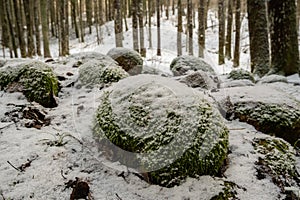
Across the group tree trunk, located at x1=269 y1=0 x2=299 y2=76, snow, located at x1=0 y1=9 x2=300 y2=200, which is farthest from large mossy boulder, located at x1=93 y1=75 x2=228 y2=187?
tree trunk, located at x1=269 y1=0 x2=299 y2=76

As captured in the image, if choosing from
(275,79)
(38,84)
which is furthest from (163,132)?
(275,79)

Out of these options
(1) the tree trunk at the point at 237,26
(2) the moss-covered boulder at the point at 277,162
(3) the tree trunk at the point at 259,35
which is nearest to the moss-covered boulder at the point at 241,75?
(3) the tree trunk at the point at 259,35

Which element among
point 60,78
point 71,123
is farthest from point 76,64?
point 71,123

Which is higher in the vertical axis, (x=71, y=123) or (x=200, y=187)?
(x=71, y=123)

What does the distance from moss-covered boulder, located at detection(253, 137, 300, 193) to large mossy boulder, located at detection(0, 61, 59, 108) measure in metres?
2.52

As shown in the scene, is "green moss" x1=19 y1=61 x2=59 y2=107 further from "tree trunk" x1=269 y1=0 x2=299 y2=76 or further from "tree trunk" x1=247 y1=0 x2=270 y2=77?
"tree trunk" x1=247 y1=0 x2=270 y2=77

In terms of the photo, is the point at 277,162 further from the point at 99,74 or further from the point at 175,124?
the point at 99,74

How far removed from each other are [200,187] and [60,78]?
322cm

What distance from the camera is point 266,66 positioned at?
6023 mm

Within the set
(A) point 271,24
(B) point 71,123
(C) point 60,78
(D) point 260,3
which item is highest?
(D) point 260,3

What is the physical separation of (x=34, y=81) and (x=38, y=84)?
0.25ft

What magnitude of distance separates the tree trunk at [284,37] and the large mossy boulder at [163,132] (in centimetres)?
364

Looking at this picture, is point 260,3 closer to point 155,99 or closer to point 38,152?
point 155,99

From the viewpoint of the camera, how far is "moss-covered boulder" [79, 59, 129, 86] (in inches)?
163
